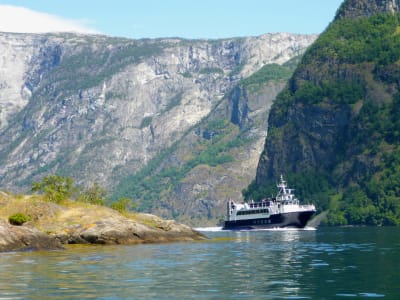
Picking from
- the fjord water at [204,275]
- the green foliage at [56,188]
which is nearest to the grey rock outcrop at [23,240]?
the fjord water at [204,275]

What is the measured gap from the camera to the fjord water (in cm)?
6650

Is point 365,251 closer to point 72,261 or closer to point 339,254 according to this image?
point 339,254

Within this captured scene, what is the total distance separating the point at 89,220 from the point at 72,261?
5364 centimetres

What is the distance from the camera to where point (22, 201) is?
162 meters

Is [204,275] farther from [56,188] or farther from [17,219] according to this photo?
[56,188]

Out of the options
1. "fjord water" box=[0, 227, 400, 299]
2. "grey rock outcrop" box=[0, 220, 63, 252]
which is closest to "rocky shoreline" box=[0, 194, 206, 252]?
"grey rock outcrop" box=[0, 220, 63, 252]

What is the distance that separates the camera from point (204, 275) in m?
81.3

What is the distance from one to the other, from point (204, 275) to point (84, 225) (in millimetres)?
74863

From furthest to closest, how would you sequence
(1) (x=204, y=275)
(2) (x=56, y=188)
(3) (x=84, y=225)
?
(2) (x=56, y=188) → (3) (x=84, y=225) → (1) (x=204, y=275)

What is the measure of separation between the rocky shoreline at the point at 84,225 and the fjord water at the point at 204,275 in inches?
1267

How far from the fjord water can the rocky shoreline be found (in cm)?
3219

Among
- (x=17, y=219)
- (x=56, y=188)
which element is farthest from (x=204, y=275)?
(x=56, y=188)

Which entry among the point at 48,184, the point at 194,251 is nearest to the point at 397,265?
the point at 194,251

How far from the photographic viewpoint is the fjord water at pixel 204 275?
66.5 m
